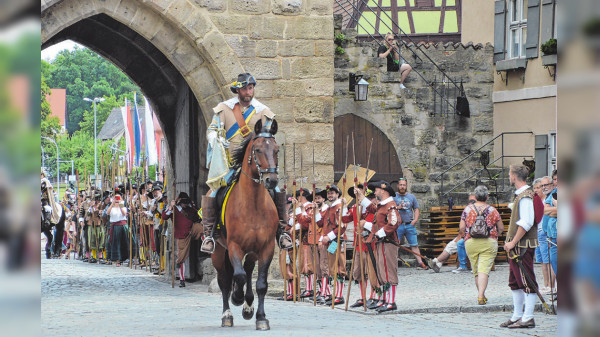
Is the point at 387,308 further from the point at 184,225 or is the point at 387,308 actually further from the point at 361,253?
the point at 184,225

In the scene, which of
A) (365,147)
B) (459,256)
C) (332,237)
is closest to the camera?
(332,237)

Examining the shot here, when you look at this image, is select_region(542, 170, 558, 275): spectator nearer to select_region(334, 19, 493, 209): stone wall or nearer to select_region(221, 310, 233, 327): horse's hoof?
select_region(221, 310, 233, 327): horse's hoof

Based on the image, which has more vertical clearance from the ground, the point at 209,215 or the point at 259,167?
the point at 259,167

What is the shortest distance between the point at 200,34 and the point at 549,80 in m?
8.70

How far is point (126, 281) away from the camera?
18875 millimetres

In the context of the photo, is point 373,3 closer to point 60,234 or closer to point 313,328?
point 60,234

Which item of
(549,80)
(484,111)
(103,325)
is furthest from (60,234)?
(103,325)

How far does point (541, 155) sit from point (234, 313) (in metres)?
10.4

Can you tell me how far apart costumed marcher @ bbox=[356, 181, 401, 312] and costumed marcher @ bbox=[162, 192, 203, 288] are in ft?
17.0

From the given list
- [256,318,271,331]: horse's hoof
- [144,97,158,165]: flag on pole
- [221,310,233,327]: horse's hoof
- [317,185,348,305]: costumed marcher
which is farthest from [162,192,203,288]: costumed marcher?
[144,97,158,165]: flag on pole

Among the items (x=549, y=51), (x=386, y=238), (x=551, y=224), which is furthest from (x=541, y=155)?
(x=386, y=238)

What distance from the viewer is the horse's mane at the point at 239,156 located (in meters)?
9.14

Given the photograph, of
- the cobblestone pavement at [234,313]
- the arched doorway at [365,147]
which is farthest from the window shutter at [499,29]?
the cobblestone pavement at [234,313]

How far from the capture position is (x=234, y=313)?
37.6 ft
